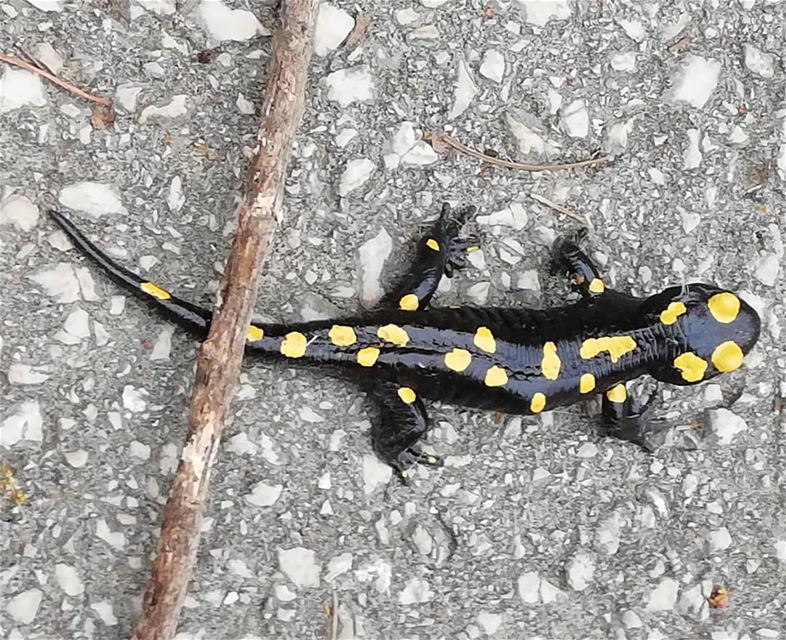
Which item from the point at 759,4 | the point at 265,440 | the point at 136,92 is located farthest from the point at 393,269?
the point at 759,4

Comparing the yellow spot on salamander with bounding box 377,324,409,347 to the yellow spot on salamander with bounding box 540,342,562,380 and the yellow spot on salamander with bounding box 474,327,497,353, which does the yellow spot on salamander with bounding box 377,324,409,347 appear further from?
the yellow spot on salamander with bounding box 540,342,562,380

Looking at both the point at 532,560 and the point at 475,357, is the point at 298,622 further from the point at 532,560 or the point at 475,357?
the point at 475,357

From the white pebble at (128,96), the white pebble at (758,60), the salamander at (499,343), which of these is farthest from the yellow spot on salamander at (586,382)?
the white pebble at (128,96)

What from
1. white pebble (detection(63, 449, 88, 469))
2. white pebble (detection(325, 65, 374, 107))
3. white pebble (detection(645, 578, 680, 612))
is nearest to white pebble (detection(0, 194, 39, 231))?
white pebble (detection(63, 449, 88, 469))

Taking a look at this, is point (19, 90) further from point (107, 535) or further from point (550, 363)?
point (550, 363)

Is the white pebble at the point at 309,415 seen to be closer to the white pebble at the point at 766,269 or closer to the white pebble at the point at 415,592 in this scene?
the white pebble at the point at 415,592

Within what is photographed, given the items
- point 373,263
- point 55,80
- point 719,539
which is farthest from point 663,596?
point 55,80
